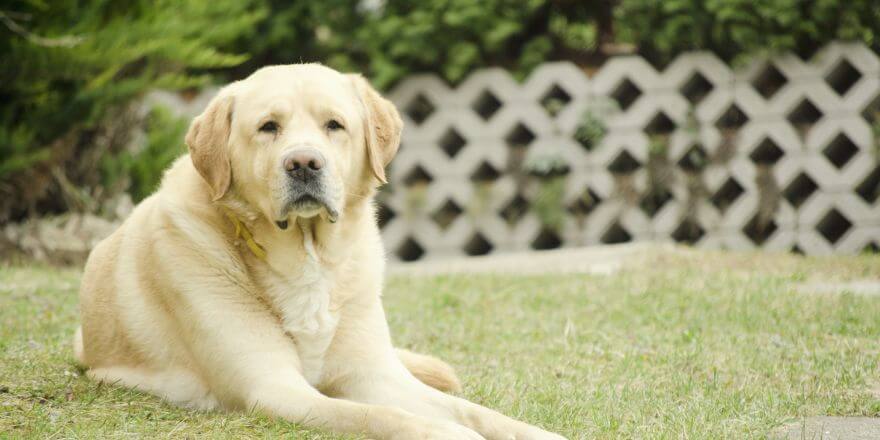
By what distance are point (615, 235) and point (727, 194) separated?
0.89 m

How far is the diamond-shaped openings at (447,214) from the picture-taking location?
7680 millimetres

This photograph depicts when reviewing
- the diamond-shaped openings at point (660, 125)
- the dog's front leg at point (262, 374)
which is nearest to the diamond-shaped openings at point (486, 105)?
the diamond-shaped openings at point (660, 125)

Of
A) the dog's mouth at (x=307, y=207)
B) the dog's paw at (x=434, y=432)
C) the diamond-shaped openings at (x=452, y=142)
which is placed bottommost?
the dog's paw at (x=434, y=432)

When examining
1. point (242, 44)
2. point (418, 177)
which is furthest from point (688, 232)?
point (242, 44)

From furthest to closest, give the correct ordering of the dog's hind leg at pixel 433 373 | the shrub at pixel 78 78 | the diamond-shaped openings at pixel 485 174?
1. the diamond-shaped openings at pixel 485 174
2. the shrub at pixel 78 78
3. the dog's hind leg at pixel 433 373

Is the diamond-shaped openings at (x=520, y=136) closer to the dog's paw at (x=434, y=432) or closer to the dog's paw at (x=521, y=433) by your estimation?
the dog's paw at (x=521, y=433)

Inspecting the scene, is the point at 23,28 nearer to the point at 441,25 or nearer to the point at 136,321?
the point at 441,25

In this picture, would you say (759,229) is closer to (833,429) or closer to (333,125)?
(833,429)

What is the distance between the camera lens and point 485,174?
25.1 ft

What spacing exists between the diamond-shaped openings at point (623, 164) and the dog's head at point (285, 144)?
14.2ft

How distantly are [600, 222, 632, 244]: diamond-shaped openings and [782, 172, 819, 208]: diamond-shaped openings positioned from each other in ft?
3.95

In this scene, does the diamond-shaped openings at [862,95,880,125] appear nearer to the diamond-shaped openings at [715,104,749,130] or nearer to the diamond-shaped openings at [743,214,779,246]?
the diamond-shaped openings at [715,104,749,130]

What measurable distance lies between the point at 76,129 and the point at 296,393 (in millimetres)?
4627

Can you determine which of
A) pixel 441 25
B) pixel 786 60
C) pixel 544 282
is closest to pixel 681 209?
pixel 786 60
